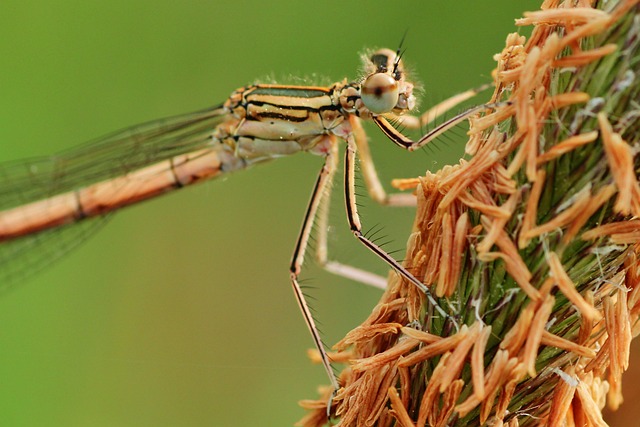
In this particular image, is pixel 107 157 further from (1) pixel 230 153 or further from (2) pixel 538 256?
A: (2) pixel 538 256

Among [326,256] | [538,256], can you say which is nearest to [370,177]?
[326,256]

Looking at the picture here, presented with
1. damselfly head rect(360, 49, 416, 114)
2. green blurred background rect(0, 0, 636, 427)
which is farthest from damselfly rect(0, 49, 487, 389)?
green blurred background rect(0, 0, 636, 427)

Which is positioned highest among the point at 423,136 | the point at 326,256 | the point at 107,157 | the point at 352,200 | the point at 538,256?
the point at 107,157

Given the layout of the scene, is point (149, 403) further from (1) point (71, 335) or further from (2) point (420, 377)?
(2) point (420, 377)

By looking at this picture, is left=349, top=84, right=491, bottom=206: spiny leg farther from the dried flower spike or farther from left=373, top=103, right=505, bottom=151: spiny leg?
the dried flower spike

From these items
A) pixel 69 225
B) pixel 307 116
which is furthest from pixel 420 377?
pixel 69 225

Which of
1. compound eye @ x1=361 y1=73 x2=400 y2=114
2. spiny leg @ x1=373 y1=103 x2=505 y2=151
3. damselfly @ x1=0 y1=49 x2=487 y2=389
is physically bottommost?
spiny leg @ x1=373 y1=103 x2=505 y2=151

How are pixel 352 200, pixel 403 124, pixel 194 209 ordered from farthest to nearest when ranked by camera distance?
1. pixel 194 209
2. pixel 403 124
3. pixel 352 200
